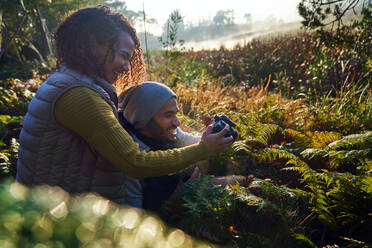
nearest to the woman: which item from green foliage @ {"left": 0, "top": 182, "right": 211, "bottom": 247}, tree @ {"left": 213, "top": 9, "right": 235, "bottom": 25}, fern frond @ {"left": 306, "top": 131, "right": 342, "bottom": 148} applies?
green foliage @ {"left": 0, "top": 182, "right": 211, "bottom": 247}

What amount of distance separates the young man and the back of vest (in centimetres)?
36

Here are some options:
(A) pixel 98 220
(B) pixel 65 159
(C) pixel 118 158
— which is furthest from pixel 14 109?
(A) pixel 98 220

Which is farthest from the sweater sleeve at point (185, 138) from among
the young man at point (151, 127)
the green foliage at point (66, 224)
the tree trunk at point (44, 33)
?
the tree trunk at point (44, 33)

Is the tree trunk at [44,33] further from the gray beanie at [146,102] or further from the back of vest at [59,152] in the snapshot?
the back of vest at [59,152]

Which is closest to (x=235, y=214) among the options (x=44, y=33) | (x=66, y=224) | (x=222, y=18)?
(x=66, y=224)

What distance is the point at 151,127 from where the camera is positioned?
88.7 inches

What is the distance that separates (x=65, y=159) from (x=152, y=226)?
1456mm

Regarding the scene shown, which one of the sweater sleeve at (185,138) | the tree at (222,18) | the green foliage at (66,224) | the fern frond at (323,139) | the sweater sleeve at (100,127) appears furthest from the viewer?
the tree at (222,18)

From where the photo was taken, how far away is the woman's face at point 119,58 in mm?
1878

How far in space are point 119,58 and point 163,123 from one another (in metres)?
0.63

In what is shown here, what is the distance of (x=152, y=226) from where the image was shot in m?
0.51

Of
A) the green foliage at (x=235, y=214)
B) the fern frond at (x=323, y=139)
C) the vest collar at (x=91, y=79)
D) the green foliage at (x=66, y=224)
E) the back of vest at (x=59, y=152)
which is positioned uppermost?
the vest collar at (x=91, y=79)

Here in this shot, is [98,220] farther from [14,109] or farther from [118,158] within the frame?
[14,109]

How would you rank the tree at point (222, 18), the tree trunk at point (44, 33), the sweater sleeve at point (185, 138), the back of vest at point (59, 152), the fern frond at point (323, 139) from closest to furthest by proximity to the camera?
1. the back of vest at point (59, 152)
2. the sweater sleeve at point (185, 138)
3. the fern frond at point (323, 139)
4. the tree trunk at point (44, 33)
5. the tree at point (222, 18)
